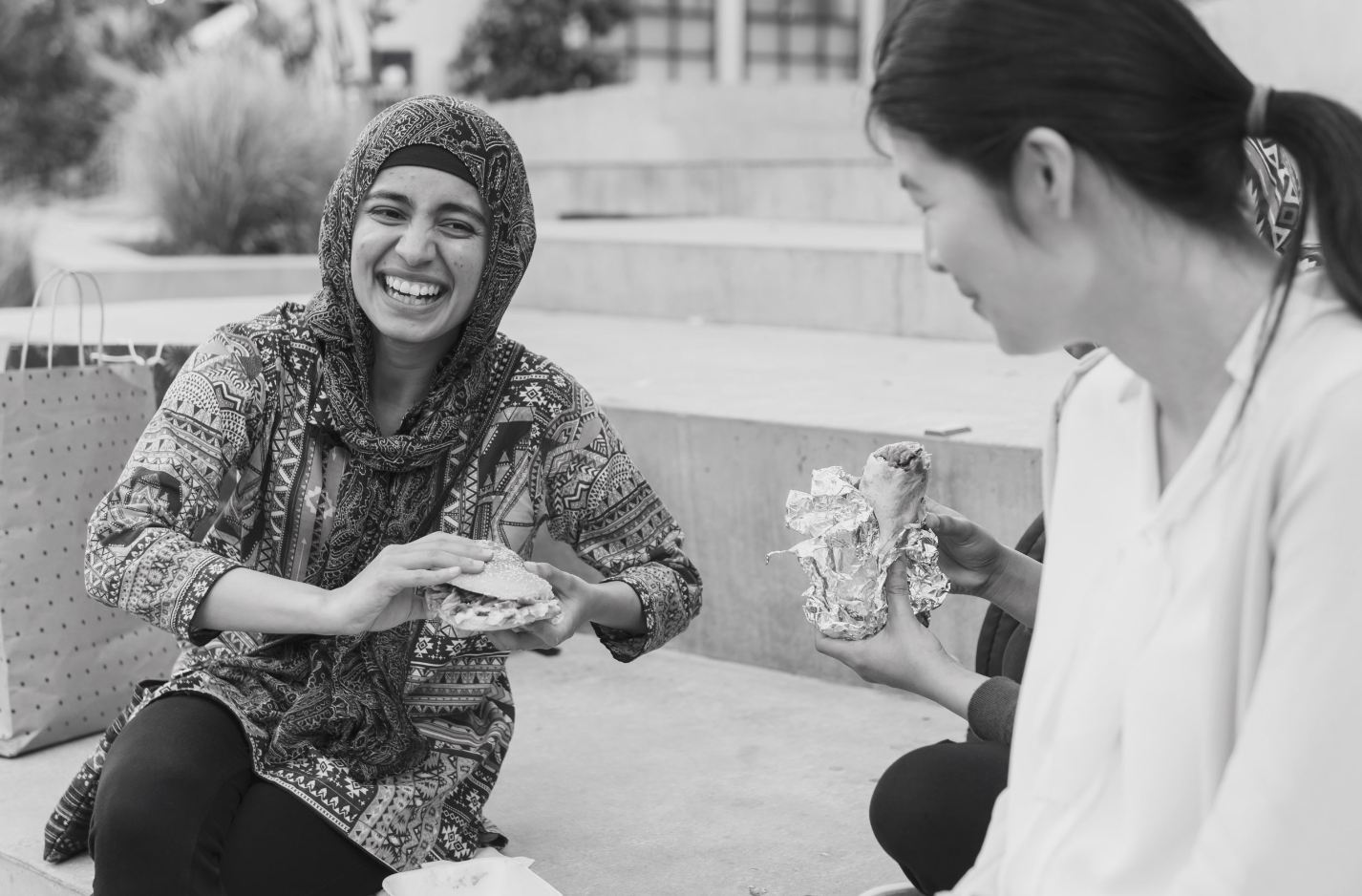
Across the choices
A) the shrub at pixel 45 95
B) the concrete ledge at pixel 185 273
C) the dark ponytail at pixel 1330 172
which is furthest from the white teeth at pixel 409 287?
the shrub at pixel 45 95

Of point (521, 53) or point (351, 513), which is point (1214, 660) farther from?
point (521, 53)

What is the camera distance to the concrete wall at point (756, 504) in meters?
3.41

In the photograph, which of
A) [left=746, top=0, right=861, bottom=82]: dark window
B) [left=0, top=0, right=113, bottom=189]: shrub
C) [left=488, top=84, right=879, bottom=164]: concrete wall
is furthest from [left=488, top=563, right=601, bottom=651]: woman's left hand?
[left=746, top=0, right=861, bottom=82]: dark window

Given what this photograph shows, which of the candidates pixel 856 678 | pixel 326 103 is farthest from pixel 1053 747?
pixel 326 103

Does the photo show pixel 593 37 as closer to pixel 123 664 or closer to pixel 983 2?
pixel 123 664

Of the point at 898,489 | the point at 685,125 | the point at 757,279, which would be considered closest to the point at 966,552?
the point at 898,489

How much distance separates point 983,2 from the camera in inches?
49.9

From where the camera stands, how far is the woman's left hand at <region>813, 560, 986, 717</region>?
187cm

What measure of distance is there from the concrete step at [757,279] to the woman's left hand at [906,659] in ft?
11.9

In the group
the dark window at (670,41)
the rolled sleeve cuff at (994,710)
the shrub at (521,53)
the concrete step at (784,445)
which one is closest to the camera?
the rolled sleeve cuff at (994,710)

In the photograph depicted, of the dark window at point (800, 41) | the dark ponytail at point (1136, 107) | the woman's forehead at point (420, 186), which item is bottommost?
the dark window at point (800, 41)

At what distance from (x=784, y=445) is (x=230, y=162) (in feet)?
22.5

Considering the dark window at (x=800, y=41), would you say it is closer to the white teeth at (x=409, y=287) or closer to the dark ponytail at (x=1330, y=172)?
the white teeth at (x=409, y=287)

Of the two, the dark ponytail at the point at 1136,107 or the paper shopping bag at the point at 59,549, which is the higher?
the dark ponytail at the point at 1136,107
